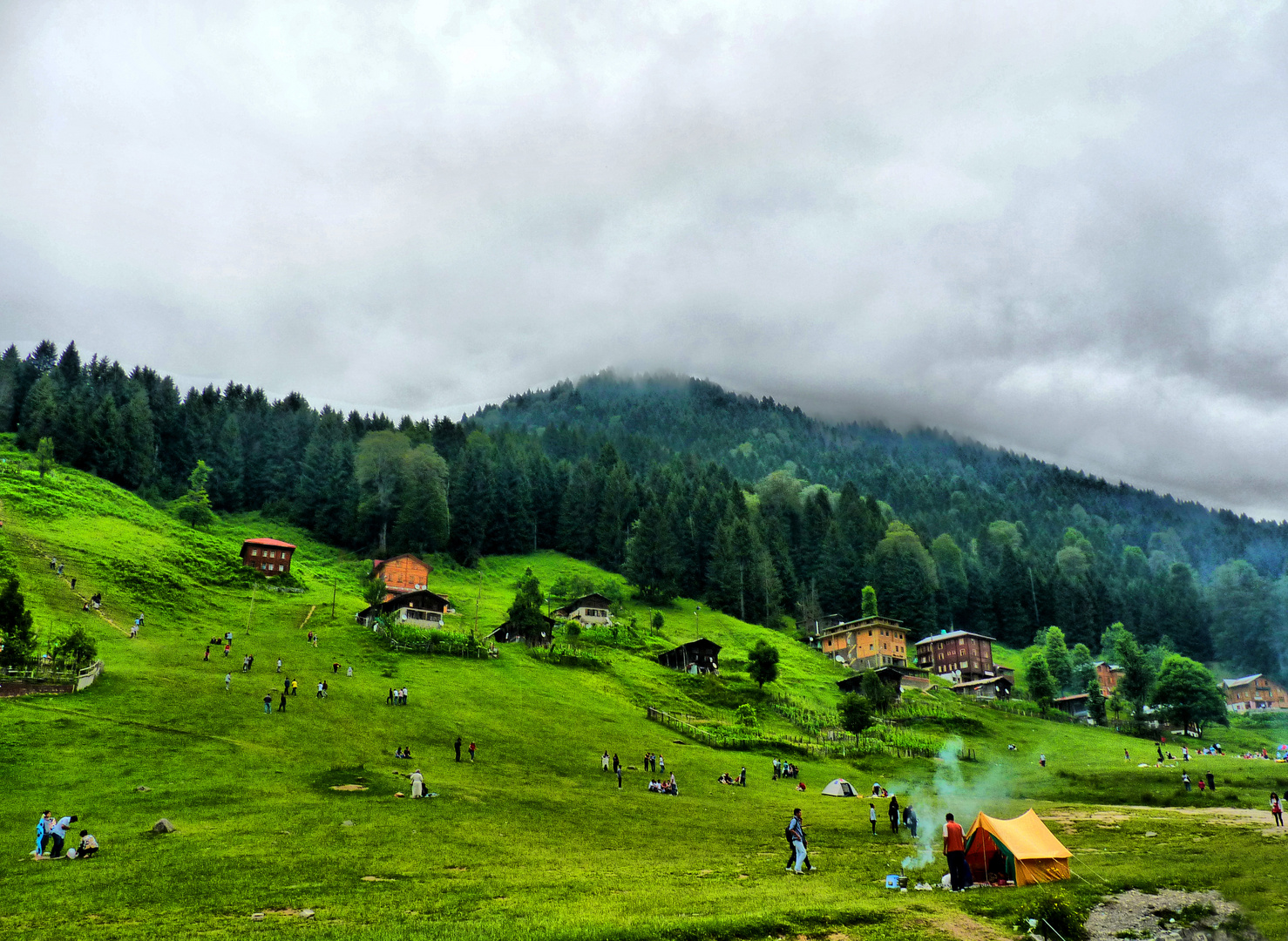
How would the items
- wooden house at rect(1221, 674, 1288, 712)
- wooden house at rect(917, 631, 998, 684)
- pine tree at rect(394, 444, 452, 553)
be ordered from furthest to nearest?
pine tree at rect(394, 444, 452, 553) < wooden house at rect(917, 631, 998, 684) < wooden house at rect(1221, 674, 1288, 712)

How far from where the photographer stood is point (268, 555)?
109 meters

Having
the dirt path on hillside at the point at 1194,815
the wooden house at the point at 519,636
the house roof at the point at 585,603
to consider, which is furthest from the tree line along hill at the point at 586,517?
the dirt path on hillside at the point at 1194,815

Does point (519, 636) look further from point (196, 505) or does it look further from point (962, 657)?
point (962, 657)

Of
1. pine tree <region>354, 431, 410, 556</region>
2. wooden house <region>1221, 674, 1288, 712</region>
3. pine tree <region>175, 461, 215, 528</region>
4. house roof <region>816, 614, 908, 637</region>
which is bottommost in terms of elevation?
wooden house <region>1221, 674, 1288, 712</region>

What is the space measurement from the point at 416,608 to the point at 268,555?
1032 inches

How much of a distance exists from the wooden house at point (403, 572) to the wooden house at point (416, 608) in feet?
64.9

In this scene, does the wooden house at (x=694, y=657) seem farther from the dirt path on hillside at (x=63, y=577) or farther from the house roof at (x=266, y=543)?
the dirt path on hillside at (x=63, y=577)

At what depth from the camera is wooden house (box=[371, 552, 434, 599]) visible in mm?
120581

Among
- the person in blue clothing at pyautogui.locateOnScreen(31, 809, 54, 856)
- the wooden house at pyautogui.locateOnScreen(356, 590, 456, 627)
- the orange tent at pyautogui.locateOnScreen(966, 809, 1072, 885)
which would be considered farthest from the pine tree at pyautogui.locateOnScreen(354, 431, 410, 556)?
the orange tent at pyautogui.locateOnScreen(966, 809, 1072, 885)

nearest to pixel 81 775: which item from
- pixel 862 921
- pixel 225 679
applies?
pixel 225 679

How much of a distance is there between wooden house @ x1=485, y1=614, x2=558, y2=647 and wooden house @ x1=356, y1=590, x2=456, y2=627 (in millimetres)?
7648

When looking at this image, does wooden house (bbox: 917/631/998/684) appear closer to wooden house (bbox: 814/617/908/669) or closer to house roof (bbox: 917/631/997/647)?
house roof (bbox: 917/631/997/647)

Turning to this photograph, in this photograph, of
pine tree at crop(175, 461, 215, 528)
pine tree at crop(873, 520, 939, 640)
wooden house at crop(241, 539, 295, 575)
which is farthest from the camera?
pine tree at crop(873, 520, 939, 640)

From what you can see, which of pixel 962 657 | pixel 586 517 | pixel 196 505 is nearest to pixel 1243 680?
pixel 962 657
